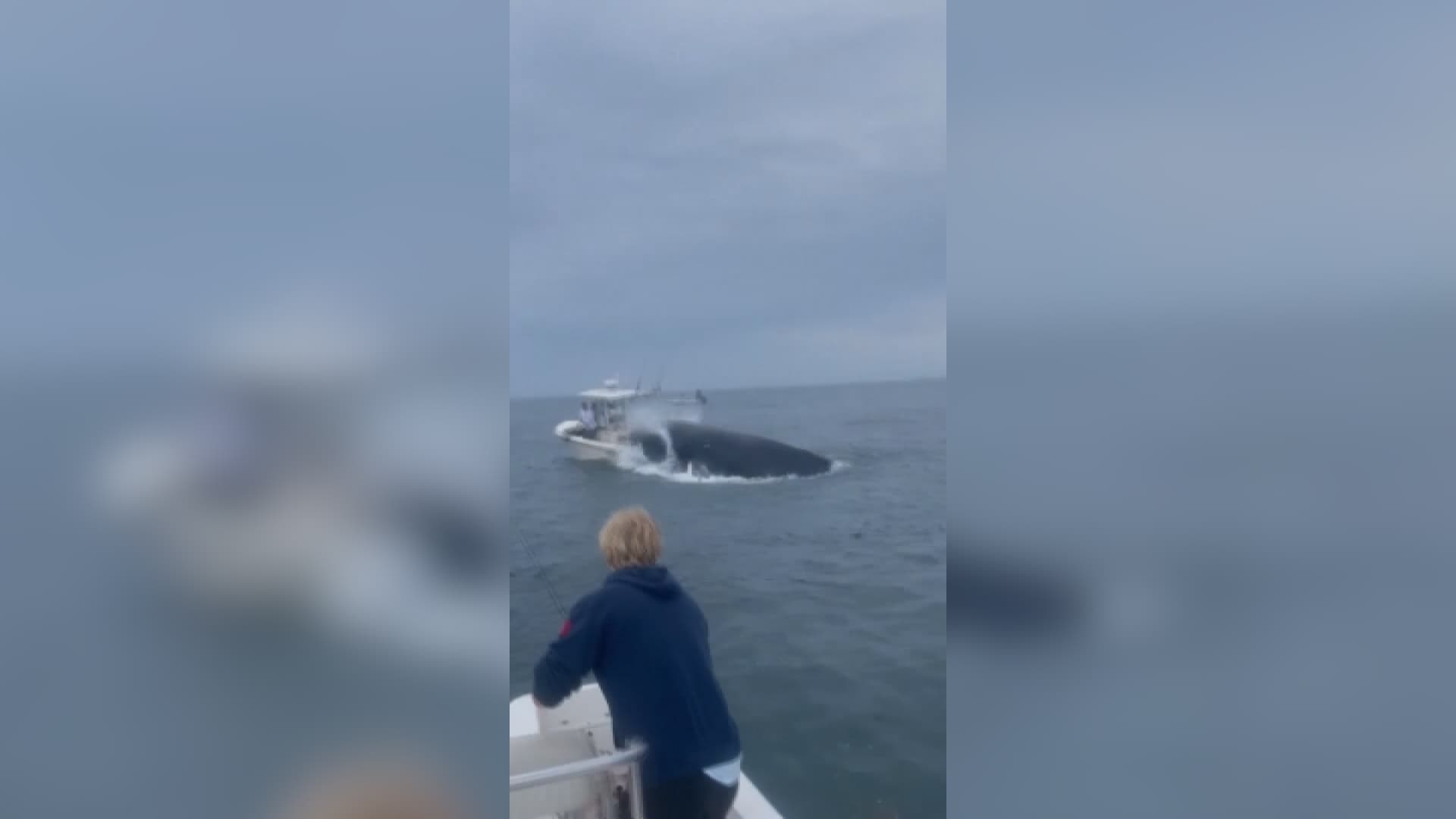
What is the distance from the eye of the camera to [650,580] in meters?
1.81

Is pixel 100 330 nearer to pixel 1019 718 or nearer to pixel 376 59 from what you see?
pixel 376 59

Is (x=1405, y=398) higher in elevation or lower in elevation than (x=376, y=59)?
lower

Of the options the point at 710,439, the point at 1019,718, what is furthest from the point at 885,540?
the point at 1019,718

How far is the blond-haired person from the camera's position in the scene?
1751 millimetres

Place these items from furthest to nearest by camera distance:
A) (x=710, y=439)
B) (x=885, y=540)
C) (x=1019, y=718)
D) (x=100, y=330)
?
(x=710, y=439) < (x=885, y=540) < (x=1019, y=718) < (x=100, y=330)

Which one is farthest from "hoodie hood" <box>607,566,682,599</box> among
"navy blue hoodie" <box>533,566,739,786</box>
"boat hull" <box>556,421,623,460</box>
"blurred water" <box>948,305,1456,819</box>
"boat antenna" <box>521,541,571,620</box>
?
"boat hull" <box>556,421,623,460</box>

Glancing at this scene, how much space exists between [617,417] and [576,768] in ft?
79.0

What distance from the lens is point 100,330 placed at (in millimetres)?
577

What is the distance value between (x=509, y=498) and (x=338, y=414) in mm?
126

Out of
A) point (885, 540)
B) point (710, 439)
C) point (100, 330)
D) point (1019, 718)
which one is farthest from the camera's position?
point (710, 439)

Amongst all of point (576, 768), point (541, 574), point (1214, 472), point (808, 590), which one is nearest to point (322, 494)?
point (1214, 472)

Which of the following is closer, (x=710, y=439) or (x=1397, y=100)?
(x=1397, y=100)

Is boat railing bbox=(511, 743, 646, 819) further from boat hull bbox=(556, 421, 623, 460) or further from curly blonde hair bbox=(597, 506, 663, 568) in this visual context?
boat hull bbox=(556, 421, 623, 460)

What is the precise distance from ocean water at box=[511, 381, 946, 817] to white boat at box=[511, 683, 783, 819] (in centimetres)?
26
